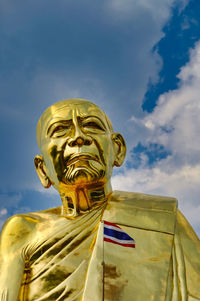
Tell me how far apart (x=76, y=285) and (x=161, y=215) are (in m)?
1.43

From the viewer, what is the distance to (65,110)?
5773 mm

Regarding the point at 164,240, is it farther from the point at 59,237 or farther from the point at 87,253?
the point at 59,237

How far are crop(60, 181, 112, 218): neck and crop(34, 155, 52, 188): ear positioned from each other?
33 cm

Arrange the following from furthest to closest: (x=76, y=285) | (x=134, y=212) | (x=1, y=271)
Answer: (x=134, y=212)
(x=1, y=271)
(x=76, y=285)

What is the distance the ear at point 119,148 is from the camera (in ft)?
19.9

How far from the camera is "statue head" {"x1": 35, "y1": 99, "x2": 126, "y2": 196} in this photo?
5340mm

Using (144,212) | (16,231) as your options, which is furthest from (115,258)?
(16,231)

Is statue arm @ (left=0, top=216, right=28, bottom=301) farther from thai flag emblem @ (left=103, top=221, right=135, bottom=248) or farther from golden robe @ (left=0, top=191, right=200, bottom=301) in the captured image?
thai flag emblem @ (left=103, top=221, right=135, bottom=248)

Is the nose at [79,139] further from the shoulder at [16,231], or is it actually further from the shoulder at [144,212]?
the shoulder at [16,231]

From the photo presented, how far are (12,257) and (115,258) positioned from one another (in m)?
1.36

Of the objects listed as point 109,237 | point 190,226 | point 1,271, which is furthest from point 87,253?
point 190,226

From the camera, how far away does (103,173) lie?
5414 millimetres

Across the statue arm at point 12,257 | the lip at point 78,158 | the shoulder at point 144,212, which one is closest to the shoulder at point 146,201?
the shoulder at point 144,212

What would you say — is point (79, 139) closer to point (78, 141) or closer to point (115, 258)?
point (78, 141)
